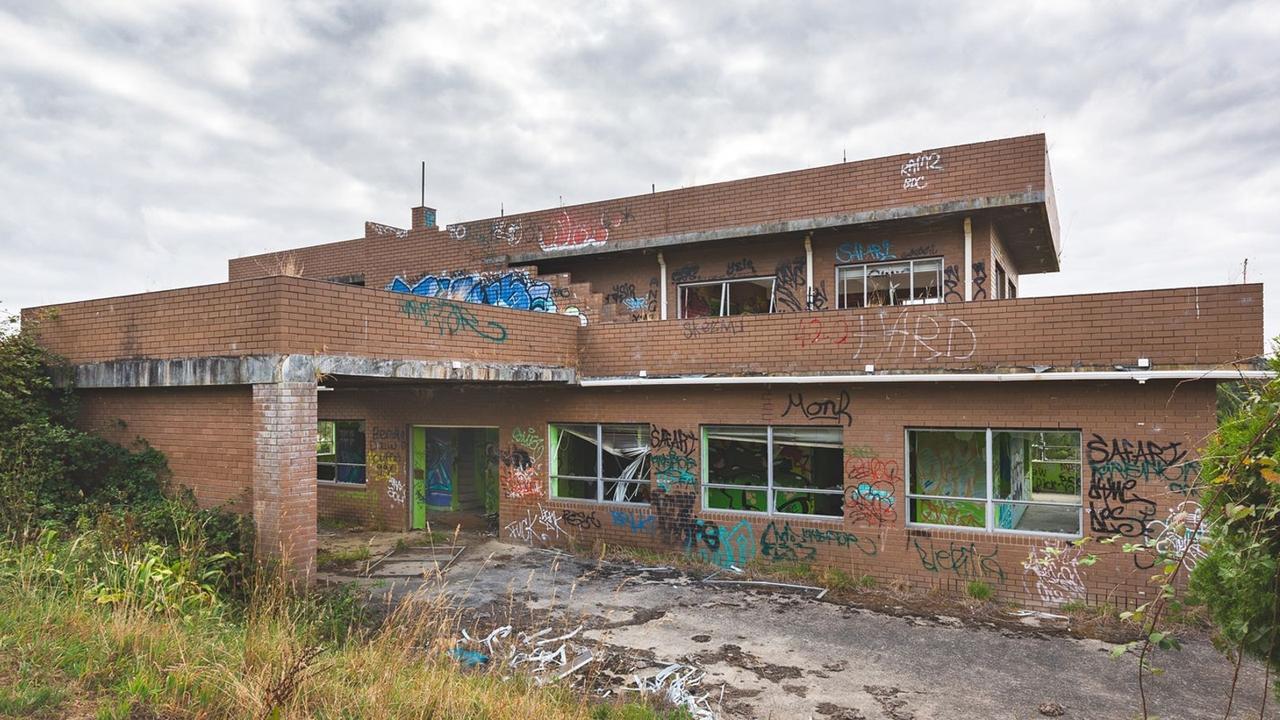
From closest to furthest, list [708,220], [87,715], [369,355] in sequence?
[87,715] → [369,355] → [708,220]

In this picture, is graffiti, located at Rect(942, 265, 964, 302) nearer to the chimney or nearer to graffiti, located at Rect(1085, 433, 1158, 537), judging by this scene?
graffiti, located at Rect(1085, 433, 1158, 537)

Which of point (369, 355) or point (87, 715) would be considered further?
point (369, 355)

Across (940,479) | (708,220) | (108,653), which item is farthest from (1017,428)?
(108,653)

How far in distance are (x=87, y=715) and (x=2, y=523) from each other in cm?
562

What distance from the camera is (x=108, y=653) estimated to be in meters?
4.44

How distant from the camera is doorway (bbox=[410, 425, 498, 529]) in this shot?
1420cm

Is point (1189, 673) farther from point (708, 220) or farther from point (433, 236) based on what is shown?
point (433, 236)

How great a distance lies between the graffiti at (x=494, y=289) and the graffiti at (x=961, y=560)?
6.87 m

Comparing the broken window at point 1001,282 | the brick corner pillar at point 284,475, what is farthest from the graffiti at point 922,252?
the brick corner pillar at point 284,475

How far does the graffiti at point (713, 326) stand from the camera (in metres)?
10.7

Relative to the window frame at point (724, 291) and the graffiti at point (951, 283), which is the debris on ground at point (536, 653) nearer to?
the window frame at point (724, 291)

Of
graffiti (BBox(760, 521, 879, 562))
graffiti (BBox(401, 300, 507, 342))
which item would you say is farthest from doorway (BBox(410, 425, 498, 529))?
graffiti (BBox(760, 521, 879, 562))

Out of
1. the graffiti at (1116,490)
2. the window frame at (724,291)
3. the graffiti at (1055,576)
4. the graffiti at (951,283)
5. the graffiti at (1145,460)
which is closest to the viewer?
the graffiti at (1145,460)

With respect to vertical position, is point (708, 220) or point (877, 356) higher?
point (708, 220)
